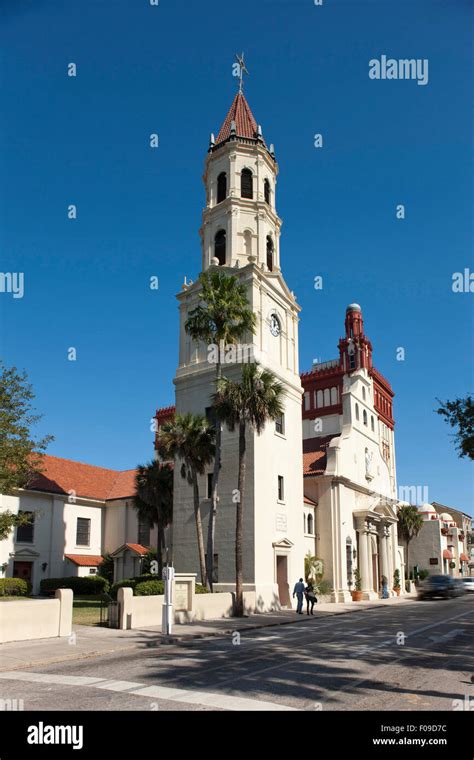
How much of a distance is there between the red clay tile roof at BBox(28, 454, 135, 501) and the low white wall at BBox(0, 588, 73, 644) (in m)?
24.2

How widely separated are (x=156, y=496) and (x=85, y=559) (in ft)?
35.4

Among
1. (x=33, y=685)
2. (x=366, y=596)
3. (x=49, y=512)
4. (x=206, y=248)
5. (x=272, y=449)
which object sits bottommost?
(x=366, y=596)

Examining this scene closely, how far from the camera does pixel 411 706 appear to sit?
30.3 feet

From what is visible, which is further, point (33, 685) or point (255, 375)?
point (255, 375)

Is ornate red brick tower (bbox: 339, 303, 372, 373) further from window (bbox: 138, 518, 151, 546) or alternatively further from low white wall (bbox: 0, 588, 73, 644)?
low white wall (bbox: 0, 588, 73, 644)

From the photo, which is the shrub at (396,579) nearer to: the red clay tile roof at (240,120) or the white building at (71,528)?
the white building at (71,528)

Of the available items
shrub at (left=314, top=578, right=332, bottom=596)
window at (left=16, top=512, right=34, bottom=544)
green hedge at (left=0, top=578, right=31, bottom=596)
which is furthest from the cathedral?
window at (left=16, top=512, right=34, bottom=544)

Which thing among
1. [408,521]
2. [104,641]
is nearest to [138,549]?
[104,641]

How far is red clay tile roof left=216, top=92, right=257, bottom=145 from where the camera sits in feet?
131

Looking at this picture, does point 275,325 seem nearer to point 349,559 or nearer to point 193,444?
point 193,444

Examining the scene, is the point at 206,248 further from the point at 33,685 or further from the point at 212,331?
the point at 33,685

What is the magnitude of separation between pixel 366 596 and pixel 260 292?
2321 centimetres

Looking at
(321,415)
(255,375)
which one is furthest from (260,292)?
(321,415)

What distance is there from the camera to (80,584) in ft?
133
